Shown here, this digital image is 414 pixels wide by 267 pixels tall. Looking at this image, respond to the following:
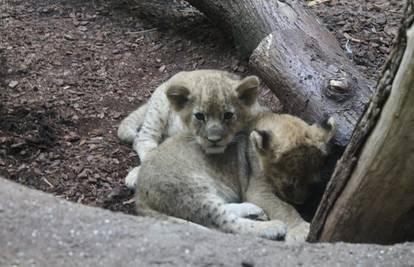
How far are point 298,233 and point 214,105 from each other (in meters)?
1.28

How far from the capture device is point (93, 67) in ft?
29.1

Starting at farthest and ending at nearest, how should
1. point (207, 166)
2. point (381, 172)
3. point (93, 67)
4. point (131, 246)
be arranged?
point (93, 67) → point (207, 166) → point (381, 172) → point (131, 246)

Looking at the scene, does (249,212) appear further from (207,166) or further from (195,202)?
(207,166)

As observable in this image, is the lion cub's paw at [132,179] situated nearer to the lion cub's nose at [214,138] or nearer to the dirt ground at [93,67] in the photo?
the dirt ground at [93,67]

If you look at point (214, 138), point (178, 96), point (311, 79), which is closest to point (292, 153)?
point (214, 138)

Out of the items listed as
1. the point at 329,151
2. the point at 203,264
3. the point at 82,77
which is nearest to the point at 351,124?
the point at 329,151

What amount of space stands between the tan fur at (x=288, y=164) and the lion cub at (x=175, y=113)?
0.39 metres

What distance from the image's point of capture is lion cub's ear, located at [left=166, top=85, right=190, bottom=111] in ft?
21.9

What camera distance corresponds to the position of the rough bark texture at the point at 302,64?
21.1ft

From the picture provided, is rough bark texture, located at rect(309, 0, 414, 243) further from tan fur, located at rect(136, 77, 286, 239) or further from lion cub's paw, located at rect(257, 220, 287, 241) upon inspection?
tan fur, located at rect(136, 77, 286, 239)

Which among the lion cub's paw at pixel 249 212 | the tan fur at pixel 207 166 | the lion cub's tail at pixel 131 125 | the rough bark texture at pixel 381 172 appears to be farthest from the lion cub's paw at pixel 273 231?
the lion cub's tail at pixel 131 125

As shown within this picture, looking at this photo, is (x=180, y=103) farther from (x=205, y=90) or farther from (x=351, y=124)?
(x=351, y=124)

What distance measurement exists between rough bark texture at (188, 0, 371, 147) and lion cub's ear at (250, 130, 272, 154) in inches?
21.9

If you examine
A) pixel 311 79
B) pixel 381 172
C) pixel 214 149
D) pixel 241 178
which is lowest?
pixel 241 178
